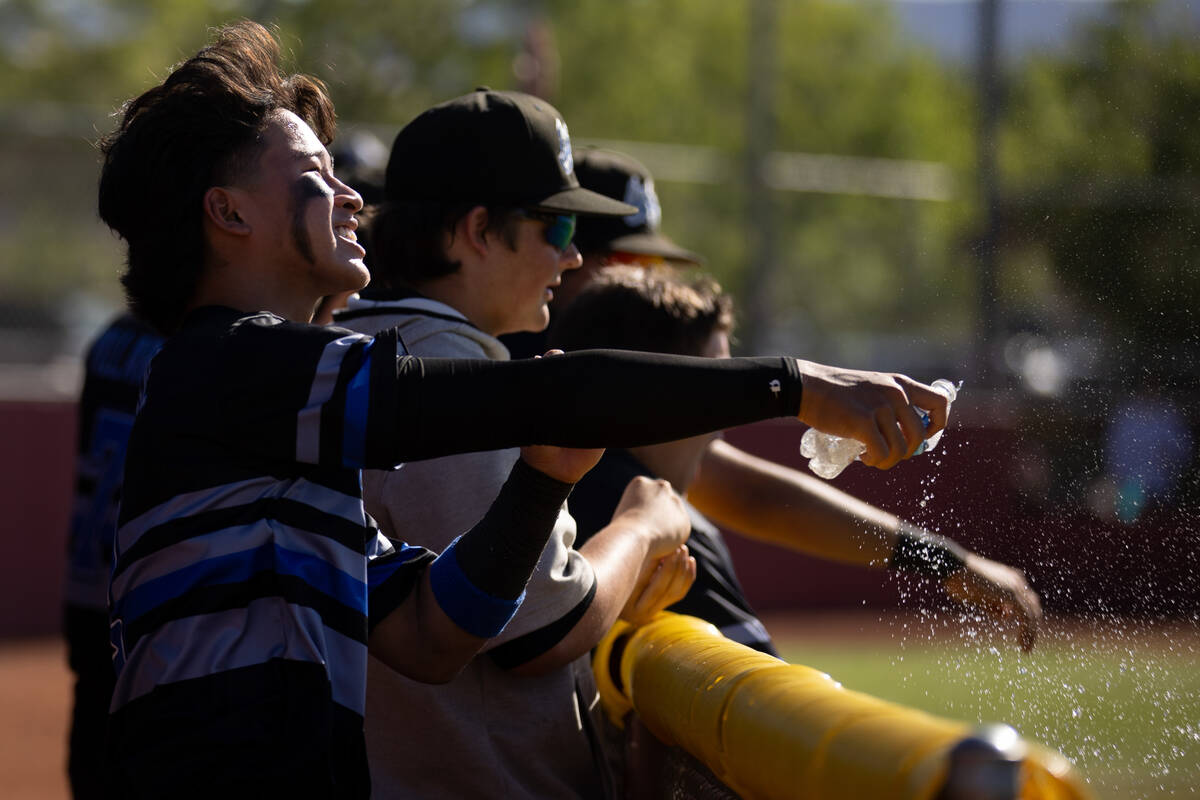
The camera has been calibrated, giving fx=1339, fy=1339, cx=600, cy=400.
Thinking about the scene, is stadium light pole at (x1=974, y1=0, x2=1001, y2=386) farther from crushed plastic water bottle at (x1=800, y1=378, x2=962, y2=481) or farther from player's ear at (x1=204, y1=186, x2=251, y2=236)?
player's ear at (x1=204, y1=186, x2=251, y2=236)

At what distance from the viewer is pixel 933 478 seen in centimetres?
252

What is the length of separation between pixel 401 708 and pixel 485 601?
0.48 m

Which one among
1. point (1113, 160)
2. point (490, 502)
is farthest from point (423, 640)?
point (1113, 160)

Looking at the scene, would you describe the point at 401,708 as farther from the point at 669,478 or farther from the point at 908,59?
the point at 908,59

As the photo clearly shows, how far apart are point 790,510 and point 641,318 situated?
0.62 metres

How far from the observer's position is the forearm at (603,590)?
2.07m

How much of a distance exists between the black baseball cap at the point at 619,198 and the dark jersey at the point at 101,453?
1.20m

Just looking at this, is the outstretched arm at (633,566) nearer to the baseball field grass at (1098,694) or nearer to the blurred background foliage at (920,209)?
the baseball field grass at (1098,694)

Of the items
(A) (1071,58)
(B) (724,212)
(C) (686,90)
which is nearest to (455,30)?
(C) (686,90)

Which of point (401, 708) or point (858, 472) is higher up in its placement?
point (401, 708)

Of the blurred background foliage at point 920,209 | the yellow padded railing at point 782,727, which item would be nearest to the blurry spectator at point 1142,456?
the blurred background foliage at point 920,209

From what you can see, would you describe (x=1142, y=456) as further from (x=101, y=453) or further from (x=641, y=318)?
(x=101, y=453)

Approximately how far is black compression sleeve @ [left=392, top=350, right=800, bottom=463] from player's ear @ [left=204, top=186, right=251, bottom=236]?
1.21 feet

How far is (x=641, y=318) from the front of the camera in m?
2.67
